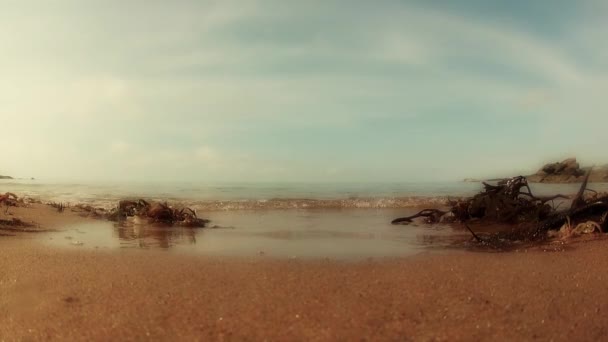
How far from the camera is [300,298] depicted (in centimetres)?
390

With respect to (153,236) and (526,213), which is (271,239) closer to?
(153,236)

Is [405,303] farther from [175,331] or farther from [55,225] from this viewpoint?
[55,225]

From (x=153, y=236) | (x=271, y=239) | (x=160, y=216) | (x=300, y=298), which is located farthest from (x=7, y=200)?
(x=300, y=298)

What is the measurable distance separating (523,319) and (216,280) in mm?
2873

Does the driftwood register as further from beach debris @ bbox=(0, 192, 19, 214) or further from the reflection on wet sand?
beach debris @ bbox=(0, 192, 19, 214)

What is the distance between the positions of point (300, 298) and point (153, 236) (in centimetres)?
562

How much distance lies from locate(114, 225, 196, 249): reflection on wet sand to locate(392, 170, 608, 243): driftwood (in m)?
5.47

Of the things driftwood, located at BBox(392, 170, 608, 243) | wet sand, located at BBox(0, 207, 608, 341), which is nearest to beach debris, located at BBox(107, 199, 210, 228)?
wet sand, located at BBox(0, 207, 608, 341)

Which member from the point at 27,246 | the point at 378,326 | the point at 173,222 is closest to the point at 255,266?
the point at 378,326

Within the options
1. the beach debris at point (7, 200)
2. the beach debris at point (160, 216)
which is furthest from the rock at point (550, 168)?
the beach debris at point (7, 200)

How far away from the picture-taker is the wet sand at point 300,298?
3166mm

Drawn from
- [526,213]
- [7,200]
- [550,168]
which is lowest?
[526,213]

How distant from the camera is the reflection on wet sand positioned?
24.6 ft

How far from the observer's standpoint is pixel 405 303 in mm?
3756
